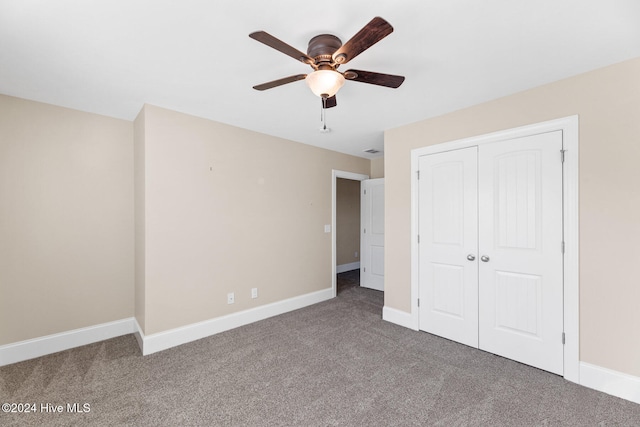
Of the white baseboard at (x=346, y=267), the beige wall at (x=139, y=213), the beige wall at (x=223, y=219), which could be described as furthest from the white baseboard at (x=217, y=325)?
the white baseboard at (x=346, y=267)

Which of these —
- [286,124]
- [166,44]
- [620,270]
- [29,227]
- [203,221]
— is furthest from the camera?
[286,124]

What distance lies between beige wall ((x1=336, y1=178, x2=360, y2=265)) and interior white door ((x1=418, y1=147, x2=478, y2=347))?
11.0 feet

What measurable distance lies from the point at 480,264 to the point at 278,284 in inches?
97.9

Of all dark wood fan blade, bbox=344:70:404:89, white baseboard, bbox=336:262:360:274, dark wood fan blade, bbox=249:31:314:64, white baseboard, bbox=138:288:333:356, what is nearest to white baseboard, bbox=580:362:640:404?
dark wood fan blade, bbox=344:70:404:89

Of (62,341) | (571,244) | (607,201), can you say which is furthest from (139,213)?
(607,201)

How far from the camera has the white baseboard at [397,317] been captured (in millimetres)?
3323

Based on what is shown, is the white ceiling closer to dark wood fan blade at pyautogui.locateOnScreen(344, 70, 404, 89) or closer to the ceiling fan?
the ceiling fan

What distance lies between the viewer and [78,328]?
2.92 m

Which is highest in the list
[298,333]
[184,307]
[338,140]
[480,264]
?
[338,140]

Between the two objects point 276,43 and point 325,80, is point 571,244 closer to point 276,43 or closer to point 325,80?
point 325,80

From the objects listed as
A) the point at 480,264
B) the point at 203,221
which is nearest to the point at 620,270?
the point at 480,264

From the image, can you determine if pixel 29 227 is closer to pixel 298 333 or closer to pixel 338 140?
pixel 298 333

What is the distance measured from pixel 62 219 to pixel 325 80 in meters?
3.05

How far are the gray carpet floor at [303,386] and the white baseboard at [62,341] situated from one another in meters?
0.09
